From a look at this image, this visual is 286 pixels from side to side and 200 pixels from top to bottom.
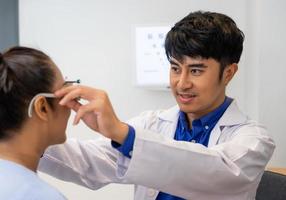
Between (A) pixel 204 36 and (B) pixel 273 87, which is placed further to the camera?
(B) pixel 273 87

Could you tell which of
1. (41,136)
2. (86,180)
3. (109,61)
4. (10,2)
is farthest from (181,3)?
(41,136)

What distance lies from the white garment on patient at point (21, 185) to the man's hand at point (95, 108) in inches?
6.1

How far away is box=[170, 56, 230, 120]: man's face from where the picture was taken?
1121 millimetres

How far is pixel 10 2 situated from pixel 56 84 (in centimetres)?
135

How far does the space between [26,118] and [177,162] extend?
1.16 ft

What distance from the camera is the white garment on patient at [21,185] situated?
2.58 ft

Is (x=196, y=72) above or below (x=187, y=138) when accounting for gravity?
above

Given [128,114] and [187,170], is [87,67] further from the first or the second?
[187,170]

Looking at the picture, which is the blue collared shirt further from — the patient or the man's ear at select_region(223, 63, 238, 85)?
the patient

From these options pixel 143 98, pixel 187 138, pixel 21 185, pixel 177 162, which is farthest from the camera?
pixel 143 98

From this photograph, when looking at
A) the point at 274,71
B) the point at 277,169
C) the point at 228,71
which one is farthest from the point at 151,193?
the point at 274,71

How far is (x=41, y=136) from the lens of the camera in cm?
93

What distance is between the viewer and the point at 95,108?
2.82ft

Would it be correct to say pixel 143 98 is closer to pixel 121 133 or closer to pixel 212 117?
pixel 212 117
